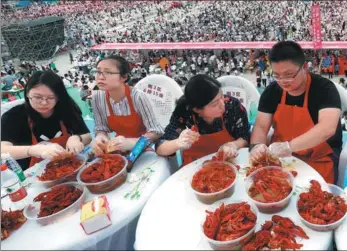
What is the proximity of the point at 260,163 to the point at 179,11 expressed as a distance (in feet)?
85.2

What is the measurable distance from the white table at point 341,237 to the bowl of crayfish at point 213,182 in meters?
0.48

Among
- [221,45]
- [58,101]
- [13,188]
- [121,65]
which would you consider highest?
[121,65]

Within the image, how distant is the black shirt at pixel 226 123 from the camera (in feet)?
6.94

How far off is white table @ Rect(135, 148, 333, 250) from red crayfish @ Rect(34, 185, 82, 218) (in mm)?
376

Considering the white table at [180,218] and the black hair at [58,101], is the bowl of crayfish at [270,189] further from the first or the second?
the black hair at [58,101]

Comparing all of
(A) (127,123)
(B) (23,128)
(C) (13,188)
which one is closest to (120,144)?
(A) (127,123)

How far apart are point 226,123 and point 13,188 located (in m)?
1.34

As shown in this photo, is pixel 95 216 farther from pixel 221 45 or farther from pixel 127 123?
pixel 221 45

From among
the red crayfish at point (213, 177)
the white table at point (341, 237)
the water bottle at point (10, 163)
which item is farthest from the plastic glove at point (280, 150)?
the water bottle at point (10, 163)

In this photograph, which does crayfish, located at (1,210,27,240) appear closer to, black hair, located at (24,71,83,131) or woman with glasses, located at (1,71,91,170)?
woman with glasses, located at (1,71,91,170)

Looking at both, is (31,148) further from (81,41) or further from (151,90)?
(81,41)

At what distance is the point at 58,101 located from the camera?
220 cm

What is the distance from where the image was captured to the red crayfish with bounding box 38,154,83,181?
182cm

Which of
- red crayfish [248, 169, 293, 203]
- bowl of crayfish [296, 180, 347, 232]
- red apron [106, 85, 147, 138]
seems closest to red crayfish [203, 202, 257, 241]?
red crayfish [248, 169, 293, 203]
